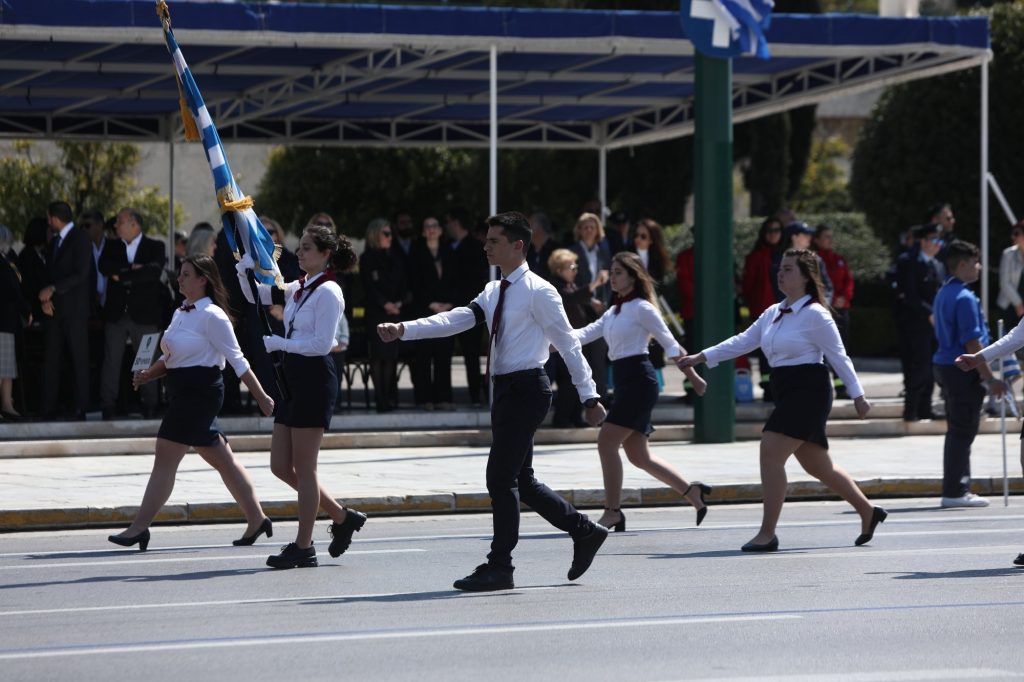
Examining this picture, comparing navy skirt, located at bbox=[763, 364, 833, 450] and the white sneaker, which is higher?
navy skirt, located at bbox=[763, 364, 833, 450]

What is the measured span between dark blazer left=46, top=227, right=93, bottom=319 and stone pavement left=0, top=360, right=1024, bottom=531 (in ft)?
3.64

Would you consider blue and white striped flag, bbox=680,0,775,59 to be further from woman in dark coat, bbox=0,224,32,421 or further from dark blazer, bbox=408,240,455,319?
woman in dark coat, bbox=0,224,32,421

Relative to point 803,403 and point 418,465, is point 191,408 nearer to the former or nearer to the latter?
point 803,403

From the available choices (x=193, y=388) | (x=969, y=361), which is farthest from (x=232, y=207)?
(x=969, y=361)

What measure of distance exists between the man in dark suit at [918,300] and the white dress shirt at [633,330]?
6465 millimetres

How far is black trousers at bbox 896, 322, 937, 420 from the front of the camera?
17859 millimetres

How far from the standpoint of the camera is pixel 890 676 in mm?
6945

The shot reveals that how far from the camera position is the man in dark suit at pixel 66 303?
637 inches

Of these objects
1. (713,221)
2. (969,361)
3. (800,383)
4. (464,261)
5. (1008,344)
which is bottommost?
(800,383)

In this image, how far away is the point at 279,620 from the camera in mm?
8281

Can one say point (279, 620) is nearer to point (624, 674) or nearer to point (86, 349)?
point (624, 674)

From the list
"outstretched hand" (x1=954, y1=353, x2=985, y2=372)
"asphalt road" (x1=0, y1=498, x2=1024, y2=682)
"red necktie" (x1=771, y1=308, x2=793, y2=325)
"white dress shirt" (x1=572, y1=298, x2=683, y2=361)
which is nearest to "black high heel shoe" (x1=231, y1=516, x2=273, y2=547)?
"asphalt road" (x1=0, y1=498, x2=1024, y2=682)

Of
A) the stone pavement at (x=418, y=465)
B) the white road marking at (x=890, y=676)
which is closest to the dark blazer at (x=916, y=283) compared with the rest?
the stone pavement at (x=418, y=465)

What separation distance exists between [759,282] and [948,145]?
17335 mm
